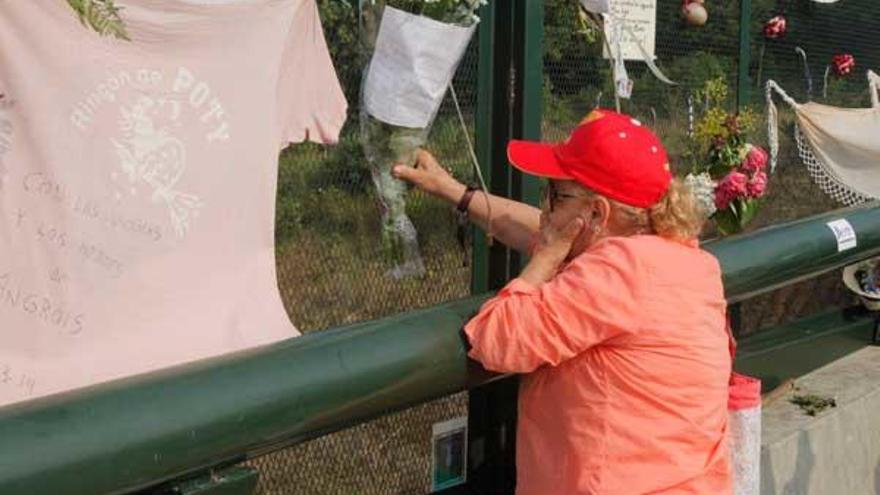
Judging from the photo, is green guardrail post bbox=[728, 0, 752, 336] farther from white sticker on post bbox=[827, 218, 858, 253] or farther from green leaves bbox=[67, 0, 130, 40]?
green leaves bbox=[67, 0, 130, 40]

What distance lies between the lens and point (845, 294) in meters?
6.12

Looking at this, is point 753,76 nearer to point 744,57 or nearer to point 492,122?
point 744,57

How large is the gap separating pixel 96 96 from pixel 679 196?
1232 millimetres

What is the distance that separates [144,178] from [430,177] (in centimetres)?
83

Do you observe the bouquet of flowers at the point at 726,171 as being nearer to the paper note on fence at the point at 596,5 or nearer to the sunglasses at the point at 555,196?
the paper note on fence at the point at 596,5

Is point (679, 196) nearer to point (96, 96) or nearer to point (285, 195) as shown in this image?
point (285, 195)

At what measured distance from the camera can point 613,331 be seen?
2496 millimetres

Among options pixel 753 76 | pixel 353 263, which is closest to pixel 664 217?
pixel 353 263

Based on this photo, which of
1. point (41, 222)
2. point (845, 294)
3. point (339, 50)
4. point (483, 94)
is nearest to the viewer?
point (41, 222)

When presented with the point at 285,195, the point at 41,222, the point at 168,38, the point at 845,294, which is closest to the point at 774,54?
the point at 845,294

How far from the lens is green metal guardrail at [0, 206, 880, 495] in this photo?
190cm

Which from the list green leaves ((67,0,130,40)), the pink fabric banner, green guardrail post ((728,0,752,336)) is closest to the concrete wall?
green guardrail post ((728,0,752,336))

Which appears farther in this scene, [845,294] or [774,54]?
A: [845,294]

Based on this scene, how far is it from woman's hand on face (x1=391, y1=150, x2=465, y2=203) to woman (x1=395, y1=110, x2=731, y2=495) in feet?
1.22
